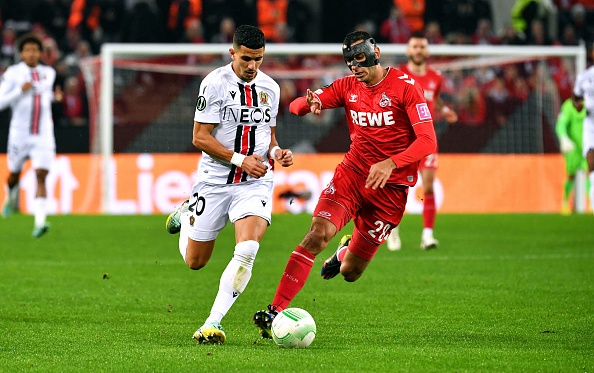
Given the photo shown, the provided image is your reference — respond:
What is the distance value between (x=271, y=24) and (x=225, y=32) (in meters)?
1.02

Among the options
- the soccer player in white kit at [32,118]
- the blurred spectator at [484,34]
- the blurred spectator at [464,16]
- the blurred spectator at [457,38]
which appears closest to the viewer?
the soccer player in white kit at [32,118]

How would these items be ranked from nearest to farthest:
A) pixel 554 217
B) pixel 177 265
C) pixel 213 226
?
pixel 213 226 < pixel 177 265 < pixel 554 217

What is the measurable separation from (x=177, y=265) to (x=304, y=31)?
1209 centimetres

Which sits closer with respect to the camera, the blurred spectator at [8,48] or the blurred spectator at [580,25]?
the blurred spectator at [8,48]

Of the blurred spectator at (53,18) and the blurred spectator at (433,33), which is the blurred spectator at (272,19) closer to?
the blurred spectator at (433,33)

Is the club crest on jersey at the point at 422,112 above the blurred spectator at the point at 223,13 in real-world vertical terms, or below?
above

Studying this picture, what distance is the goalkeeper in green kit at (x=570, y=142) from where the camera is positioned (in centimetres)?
1945

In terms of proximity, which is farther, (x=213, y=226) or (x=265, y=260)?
(x=265, y=260)

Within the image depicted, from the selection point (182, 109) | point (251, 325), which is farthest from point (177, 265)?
point (182, 109)

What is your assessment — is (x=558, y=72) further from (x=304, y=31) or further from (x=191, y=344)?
(x=191, y=344)

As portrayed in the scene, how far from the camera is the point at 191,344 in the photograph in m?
7.08

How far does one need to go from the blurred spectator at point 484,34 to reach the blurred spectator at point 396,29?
4.86 feet

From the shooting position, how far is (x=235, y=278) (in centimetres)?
729

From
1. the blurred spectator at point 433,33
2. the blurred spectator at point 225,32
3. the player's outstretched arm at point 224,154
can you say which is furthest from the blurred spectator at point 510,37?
the player's outstretched arm at point 224,154
